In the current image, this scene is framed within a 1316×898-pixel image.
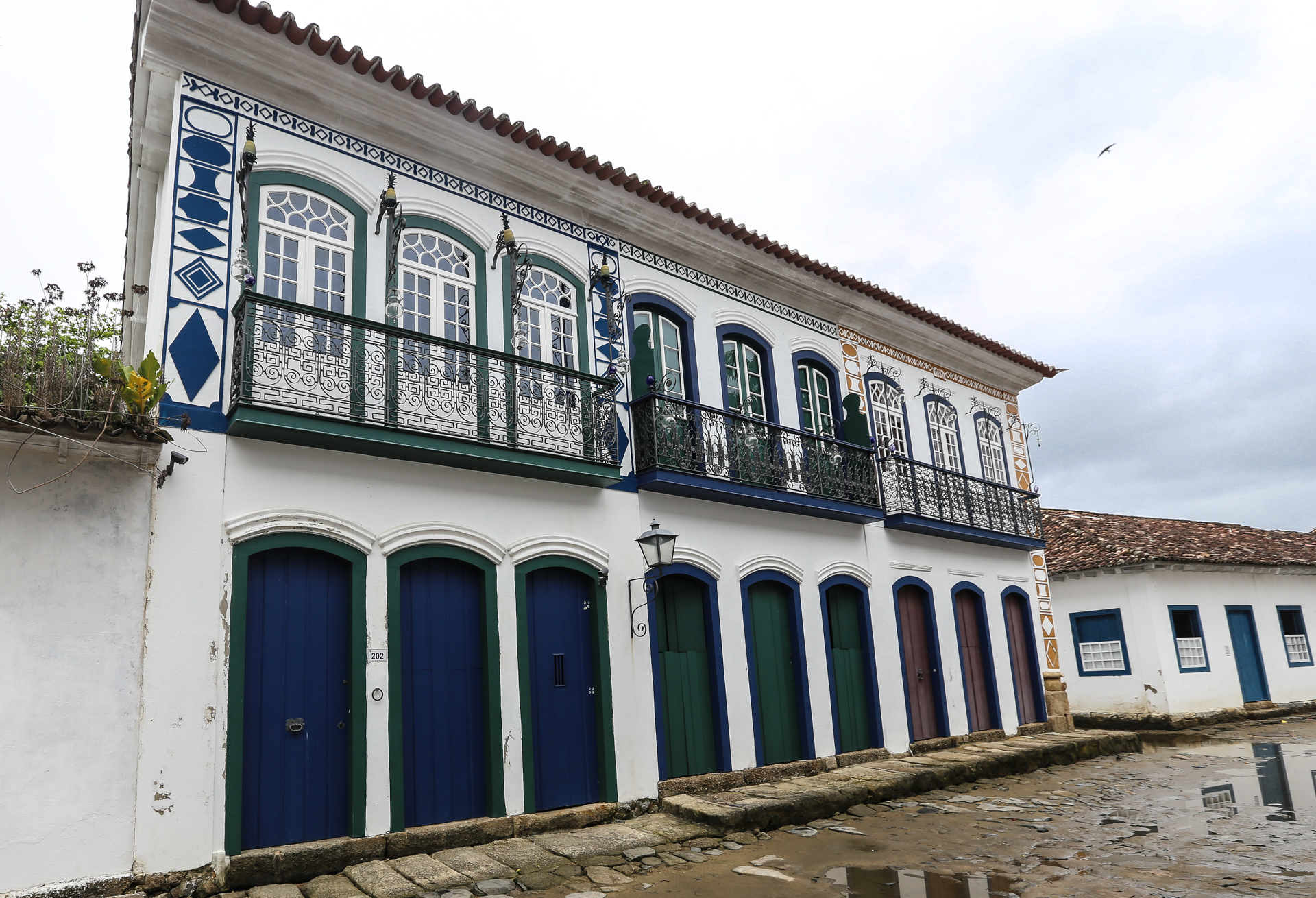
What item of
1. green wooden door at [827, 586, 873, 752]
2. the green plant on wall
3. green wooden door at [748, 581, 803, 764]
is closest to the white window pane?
green wooden door at [827, 586, 873, 752]

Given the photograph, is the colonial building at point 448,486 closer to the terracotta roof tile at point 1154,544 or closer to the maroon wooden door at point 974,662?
the maroon wooden door at point 974,662

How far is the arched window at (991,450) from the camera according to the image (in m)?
14.6

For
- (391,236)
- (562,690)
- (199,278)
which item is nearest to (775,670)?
(562,690)

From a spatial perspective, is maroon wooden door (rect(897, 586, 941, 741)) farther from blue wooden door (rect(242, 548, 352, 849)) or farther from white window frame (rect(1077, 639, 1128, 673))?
blue wooden door (rect(242, 548, 352, 849))

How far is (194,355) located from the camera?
6.37 metres

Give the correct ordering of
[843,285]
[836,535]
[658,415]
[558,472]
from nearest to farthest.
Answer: [558,472]
[658,415]
[836,535]
[843,285]

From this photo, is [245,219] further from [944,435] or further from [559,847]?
[944,435]

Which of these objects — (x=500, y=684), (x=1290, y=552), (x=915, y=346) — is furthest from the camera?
(x=1290, y=552)

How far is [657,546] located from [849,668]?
3.99m

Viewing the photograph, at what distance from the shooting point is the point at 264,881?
5.71 metres

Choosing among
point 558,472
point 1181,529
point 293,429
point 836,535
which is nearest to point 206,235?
point 293,429

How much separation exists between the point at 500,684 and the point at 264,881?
2.22m

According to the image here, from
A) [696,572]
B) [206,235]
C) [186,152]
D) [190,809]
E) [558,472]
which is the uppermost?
[186,152]

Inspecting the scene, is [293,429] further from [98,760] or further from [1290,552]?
[1290,552]
